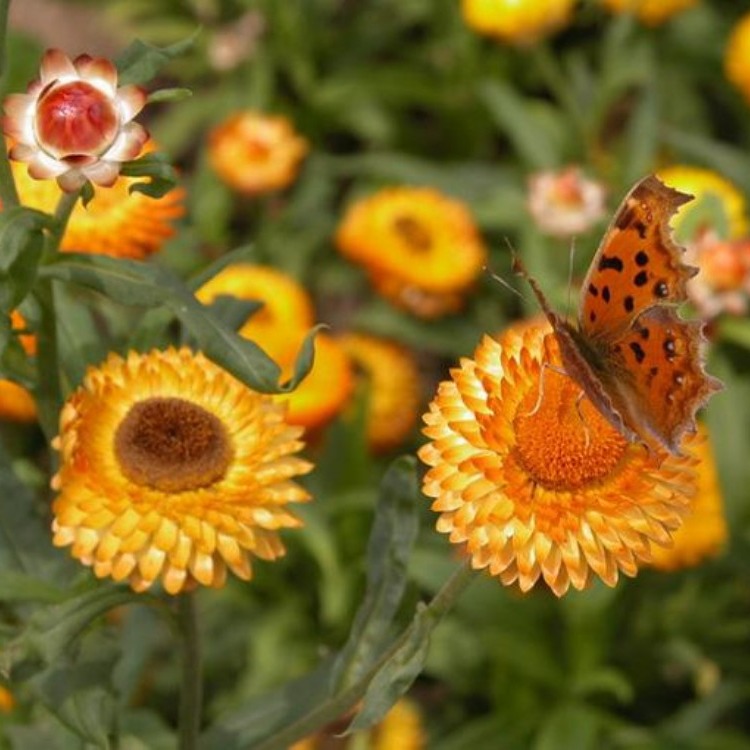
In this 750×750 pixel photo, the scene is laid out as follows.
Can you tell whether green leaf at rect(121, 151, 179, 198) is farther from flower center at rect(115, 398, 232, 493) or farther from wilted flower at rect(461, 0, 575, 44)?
wilted flower at rect(461, 0, 575, 44)

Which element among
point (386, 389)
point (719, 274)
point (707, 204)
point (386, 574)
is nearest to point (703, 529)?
point (719, 274)

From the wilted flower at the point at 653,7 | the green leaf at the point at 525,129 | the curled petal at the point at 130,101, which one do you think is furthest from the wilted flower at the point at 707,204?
the curled petal at the point at 130,101

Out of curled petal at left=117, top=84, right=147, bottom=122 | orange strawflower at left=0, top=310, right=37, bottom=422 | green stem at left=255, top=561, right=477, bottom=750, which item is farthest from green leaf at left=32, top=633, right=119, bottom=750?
orange strawflower at left=0, top=310, right=37, bottom=422

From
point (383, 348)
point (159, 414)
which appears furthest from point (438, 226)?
point (159, 414)

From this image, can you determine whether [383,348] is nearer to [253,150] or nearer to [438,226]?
[438,226]

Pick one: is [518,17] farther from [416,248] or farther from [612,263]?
[612,263]

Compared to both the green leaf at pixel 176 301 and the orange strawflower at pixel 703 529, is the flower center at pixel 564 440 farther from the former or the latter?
the orange strawflower at pixel 703 529

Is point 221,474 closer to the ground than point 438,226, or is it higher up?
higher up
